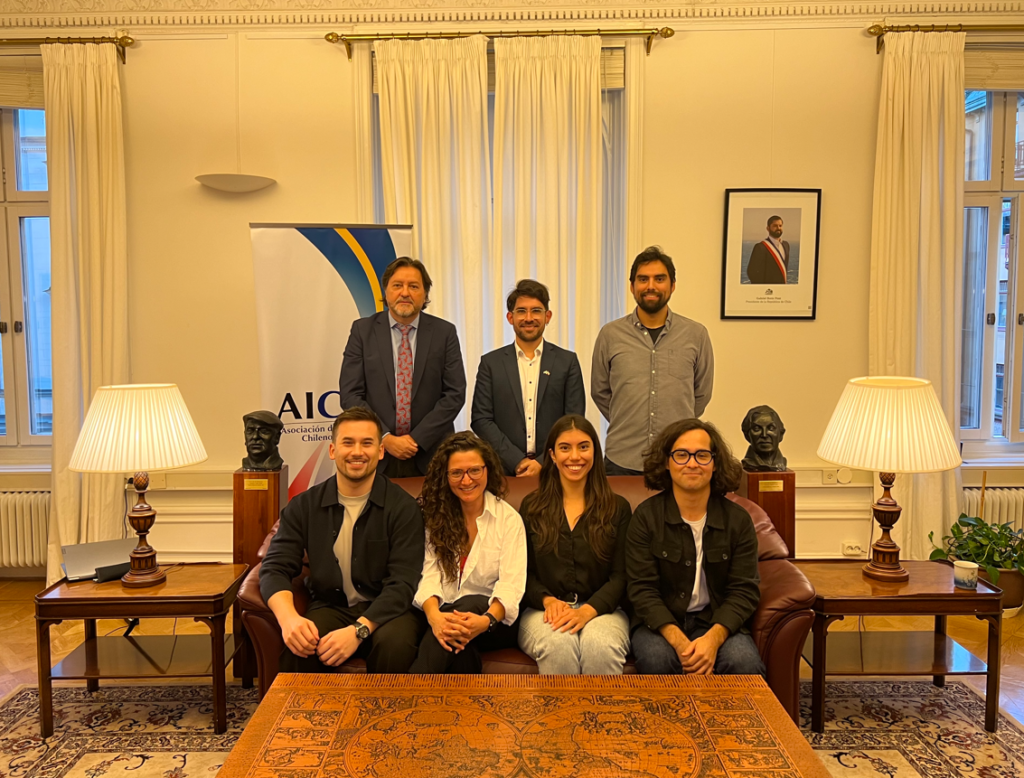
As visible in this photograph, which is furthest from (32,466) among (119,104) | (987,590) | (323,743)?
(987,590)

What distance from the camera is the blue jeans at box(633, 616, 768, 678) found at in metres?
2.42

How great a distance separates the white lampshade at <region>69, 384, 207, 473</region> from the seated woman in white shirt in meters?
0.91

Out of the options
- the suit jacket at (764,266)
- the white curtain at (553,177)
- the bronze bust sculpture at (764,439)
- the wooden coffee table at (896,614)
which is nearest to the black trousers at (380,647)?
the wooden coffee table at (896,614)

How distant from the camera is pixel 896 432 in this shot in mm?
2717

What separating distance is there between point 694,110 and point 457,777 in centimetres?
376

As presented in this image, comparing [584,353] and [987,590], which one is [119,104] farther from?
[987,590]

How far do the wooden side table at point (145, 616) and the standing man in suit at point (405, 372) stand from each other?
87 cm

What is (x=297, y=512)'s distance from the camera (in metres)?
2.71

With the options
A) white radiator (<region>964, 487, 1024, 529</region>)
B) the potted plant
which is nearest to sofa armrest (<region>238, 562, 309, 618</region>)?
the potted plant

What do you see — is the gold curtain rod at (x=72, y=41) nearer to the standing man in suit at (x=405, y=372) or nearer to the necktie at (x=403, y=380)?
the standing man in suit at (x=405, y=372)

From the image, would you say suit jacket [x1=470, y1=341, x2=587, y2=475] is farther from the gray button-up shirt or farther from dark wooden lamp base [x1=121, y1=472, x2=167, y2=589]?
dark wooden lamp base [x1=121, y1=472, x2=167, y2=589]

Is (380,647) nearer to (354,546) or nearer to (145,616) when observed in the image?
(354,546)

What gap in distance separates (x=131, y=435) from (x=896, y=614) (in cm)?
271

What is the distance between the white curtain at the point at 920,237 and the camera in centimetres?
422
